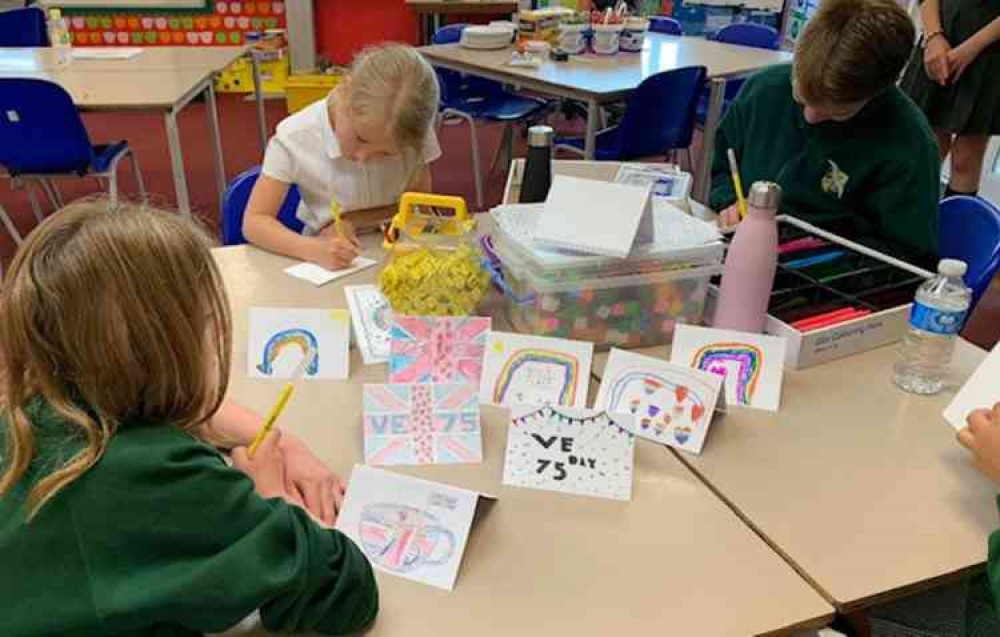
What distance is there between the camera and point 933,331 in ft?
3.91

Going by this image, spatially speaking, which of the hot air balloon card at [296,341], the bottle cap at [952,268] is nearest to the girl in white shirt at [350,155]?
the hot air balloon card at [296,341]

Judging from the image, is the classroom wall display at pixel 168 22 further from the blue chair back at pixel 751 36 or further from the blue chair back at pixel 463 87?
the blue chair back at pixel 751 36

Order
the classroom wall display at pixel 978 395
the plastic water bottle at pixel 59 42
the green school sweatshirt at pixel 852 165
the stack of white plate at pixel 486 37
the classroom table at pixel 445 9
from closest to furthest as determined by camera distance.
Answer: the classroom wall display at pixel 978 395
the green school sweatshirt at pixel 852 165
the plastic water bottle at pixel 59 42
the stack of white plate at pixel 486 37
the classroom table at pixel 445 9

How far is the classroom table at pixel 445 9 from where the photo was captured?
5227mm

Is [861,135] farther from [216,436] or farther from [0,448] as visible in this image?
[0,448]

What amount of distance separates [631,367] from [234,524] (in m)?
0.61

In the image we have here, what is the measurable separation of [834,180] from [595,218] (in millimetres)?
827

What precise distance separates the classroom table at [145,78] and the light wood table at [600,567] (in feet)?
6.85

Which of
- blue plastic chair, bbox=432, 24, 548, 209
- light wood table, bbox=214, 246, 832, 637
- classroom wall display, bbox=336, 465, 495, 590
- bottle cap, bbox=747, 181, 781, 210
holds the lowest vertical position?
blue plastic chair, bbox=432, 24, 548, 209

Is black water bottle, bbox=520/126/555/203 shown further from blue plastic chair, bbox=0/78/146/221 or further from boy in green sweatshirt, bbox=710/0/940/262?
blue plastic chair, bbox=0/78/146/221

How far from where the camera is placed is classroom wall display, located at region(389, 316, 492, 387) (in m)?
1.15

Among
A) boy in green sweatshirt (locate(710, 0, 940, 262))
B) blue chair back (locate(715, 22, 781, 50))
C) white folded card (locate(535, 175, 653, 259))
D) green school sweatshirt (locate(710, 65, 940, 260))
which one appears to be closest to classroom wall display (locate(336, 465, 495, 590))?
white folded card (locate(535, 175, 653, 259))

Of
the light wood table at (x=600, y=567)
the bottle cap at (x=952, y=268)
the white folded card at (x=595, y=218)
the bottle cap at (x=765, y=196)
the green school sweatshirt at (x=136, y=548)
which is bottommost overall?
the light wood table at (x=600, y=567)

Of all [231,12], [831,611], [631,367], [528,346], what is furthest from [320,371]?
[231,12]
